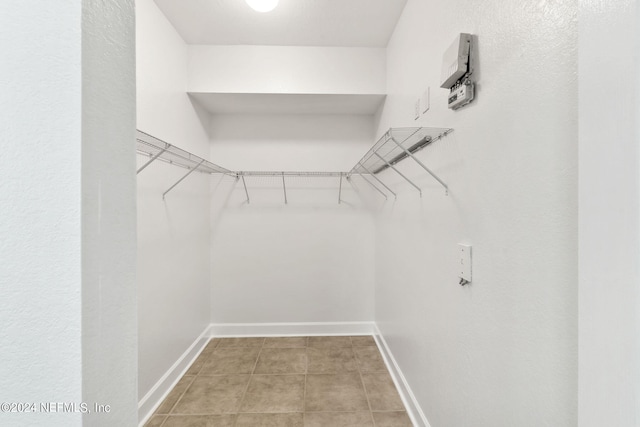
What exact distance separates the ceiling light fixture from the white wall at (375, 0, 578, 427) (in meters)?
0.85

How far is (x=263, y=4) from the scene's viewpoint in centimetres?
155

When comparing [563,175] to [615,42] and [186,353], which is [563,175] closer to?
[615,42]

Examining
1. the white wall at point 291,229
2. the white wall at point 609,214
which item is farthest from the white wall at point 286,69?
the white wall at point 609,214

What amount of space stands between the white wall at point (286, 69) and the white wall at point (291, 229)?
0.41 metres

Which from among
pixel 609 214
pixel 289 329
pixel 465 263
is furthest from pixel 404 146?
pixel 289 329

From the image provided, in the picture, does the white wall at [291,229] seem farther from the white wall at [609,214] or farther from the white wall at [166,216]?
the white wall at [609,214]

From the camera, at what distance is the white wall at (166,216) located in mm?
1500

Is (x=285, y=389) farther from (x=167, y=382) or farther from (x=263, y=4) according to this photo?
(x=263, y=4)

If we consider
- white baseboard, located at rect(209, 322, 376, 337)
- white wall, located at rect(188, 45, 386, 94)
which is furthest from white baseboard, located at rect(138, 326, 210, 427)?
white wall, located at rect(188, 45, 386, 94)

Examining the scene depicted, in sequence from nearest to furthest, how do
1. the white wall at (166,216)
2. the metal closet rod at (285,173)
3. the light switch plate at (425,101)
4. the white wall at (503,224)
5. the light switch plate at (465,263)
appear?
1. the white wall at (503,224)
2. the light switch plate at (465,263)
3. the light switch plate at (425,101)
4. the white wall at (166,216)
5. the metal closet rod at (285,173)

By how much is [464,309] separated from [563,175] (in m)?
0.59

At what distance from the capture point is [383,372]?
190 centimetres

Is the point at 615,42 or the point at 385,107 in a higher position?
the point at 385,107
